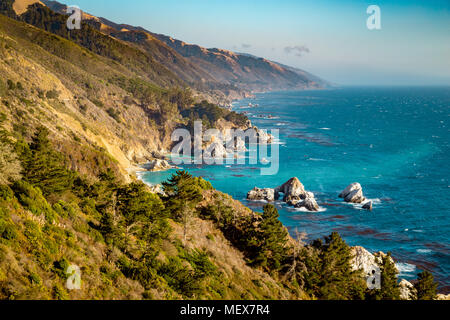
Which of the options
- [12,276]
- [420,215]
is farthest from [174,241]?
[420,215]

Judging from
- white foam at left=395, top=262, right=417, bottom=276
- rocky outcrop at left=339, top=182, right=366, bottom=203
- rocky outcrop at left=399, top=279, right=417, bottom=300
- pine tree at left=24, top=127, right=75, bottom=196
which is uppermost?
pine tree at left=24, top=127, right=75, bottom=196

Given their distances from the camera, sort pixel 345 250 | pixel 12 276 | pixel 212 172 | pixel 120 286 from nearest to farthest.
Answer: pixel 12 276
pixel 120 286
pixel 345 250
pixel 212 172

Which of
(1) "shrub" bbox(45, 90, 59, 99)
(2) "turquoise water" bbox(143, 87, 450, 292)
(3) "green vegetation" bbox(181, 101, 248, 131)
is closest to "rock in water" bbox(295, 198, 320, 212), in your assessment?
(2) "turquoise water" bbox(143, 87, 450, 292)

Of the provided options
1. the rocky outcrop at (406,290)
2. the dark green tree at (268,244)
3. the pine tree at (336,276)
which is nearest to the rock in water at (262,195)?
the dark green tree at (268,244)

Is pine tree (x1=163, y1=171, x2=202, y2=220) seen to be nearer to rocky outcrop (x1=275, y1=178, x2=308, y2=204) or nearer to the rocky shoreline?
the rocky shoreline

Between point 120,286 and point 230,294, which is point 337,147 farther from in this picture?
point 120,286
